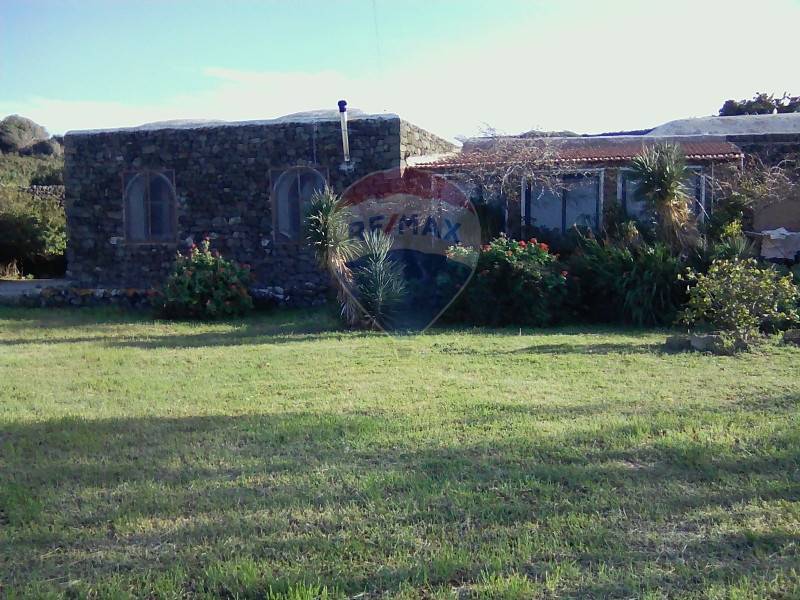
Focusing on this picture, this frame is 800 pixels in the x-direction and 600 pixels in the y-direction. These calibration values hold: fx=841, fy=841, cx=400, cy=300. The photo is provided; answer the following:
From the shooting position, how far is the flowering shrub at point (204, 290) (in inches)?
577

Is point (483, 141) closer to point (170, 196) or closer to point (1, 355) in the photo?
point (170, 196)

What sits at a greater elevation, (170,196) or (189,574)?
(170,196)

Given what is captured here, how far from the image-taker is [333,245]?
12773mm

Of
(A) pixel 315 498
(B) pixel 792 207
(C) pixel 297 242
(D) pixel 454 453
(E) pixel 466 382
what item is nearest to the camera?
(A) pixel 315 498

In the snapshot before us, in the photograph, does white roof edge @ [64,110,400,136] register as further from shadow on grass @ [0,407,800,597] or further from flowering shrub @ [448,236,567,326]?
shadow on grass @ [0,407,800,597]

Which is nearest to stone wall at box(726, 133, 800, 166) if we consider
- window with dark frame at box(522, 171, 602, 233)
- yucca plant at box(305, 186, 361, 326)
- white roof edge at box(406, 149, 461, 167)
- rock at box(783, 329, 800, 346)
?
window with dark frame at box(522, 171, 602, 233)

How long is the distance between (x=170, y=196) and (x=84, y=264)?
2.47 m

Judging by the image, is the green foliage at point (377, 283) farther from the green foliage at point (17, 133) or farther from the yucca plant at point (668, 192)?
the green foliage at point (17, 133)

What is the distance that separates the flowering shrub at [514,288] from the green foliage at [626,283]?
0.49 m

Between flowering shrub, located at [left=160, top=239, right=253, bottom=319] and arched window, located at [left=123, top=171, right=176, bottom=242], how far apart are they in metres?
2.74

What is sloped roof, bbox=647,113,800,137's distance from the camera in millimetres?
17500

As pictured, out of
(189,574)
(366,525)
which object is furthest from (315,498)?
(189,574)

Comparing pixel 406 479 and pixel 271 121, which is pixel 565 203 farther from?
pixel 406 479

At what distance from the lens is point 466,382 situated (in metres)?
8.34
